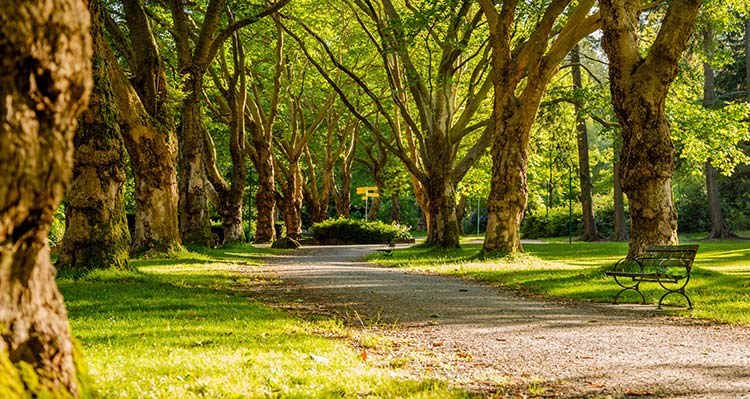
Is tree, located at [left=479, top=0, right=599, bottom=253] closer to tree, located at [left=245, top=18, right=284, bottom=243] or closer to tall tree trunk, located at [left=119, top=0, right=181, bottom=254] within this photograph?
tall tree trunk, located at [left=119, top=0, right=181, bottom=254]

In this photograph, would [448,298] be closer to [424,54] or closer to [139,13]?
[139,13]

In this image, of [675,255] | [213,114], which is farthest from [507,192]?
[213,114]

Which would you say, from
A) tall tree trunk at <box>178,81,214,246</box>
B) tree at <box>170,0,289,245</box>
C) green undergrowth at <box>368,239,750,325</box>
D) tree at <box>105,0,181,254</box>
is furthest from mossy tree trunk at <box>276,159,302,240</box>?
tree at <box>105,0,181,254</box>

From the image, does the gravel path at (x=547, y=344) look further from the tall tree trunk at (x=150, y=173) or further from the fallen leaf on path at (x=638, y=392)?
the tall tree trunk at (x=150, y=173)

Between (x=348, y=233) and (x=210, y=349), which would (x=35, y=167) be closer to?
(x=210, y=349)

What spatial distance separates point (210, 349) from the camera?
6953 mm

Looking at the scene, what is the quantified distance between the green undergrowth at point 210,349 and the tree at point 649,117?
813cm

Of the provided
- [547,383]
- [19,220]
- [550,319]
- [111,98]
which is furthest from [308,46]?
[19,220]

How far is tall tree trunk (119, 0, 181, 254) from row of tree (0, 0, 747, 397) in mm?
38

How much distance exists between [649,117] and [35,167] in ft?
46.2

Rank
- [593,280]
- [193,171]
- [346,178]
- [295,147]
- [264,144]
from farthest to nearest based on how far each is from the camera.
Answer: [346,178]
[295,147]
[264,144]
[193,171]
[593,280]

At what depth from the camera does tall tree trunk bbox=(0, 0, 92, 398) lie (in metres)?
3.04

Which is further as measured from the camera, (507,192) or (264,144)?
(264,144)

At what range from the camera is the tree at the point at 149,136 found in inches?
715
